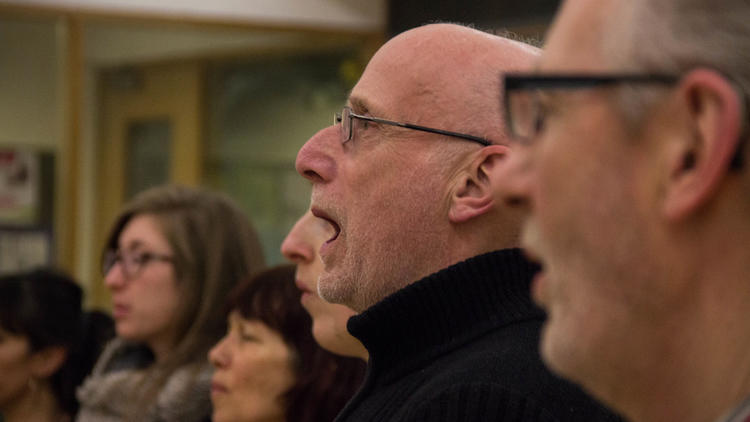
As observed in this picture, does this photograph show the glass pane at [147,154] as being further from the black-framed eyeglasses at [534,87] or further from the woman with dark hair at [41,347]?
the black-framed eyeglasses at [534,87]

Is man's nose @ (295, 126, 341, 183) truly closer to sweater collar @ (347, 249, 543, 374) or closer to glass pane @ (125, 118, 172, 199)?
sweater collar @ (347, 249, 543, 374)

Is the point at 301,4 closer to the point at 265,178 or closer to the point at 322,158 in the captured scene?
the point at 265,178

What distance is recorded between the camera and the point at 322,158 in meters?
1.58

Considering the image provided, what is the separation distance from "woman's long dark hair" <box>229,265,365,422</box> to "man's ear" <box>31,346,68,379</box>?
3.93 ft

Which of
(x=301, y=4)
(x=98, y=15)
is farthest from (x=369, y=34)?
(x=98, y=15)

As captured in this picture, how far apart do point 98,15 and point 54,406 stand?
7.90 ft

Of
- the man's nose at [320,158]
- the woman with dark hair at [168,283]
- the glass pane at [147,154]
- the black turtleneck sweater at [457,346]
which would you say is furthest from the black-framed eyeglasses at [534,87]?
the glass pane at [147,154]

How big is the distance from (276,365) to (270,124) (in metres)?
3.32

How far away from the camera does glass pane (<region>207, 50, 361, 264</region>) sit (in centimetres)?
558

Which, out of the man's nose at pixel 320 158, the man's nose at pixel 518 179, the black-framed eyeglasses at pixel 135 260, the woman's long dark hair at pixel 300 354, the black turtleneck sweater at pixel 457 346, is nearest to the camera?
the man's nose at pixel 518 179

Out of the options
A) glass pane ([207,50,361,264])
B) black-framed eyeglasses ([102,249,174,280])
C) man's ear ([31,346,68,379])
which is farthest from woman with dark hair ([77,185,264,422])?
glass pane ([207,50,361,264])

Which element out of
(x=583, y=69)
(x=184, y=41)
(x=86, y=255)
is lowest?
(x=86, y=255)

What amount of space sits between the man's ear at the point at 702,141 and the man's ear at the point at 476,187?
70 cm

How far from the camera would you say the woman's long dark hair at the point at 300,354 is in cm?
235
